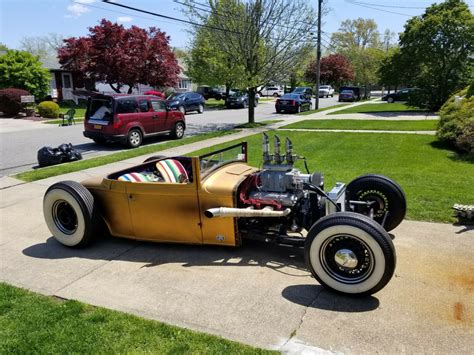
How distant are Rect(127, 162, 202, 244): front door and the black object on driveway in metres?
7.29

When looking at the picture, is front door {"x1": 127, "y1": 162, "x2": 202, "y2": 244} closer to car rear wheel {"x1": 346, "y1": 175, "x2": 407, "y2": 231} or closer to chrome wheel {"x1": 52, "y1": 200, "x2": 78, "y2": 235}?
chrome wheel {"x1": 52, "y1": 200, "x2": 78, "y2": 235}

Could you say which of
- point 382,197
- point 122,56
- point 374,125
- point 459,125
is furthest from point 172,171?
point 122,56

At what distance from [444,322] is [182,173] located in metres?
3.29

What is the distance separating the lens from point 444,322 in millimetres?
3344

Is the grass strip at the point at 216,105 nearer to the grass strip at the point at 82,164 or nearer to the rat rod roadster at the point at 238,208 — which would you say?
the grass strip at the point at 82,164

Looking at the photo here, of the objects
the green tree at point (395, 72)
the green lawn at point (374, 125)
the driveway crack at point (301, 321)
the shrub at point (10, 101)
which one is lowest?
the driveway crack at point (301, 321)

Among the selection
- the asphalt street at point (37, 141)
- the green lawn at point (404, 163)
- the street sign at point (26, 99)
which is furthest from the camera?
the street sign at point (26, 99)

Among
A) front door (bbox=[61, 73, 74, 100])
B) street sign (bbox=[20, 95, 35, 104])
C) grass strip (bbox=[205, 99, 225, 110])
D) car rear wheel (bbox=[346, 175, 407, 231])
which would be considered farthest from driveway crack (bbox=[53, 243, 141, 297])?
front door (bbox=[61, 73, 74, 100])

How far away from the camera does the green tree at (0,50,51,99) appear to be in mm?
29062

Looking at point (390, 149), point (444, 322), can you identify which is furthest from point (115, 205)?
point (390, 149)

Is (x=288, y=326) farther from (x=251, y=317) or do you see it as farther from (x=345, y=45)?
(x=345, y=45)

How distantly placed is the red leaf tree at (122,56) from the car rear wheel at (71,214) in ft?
89.6

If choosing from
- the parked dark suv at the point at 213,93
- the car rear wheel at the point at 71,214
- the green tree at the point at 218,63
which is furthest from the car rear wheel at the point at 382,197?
the parked dark suv at the point at 213,93

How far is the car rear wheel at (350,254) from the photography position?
3.53 metres
